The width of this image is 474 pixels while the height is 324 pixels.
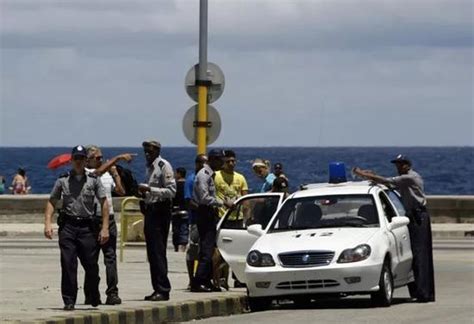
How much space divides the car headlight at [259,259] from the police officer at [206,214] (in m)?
0.87

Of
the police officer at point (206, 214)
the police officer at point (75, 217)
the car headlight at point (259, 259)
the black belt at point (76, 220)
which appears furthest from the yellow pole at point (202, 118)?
the black belt at point (76, 220)

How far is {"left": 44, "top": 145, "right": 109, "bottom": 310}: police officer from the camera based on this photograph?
18.8m

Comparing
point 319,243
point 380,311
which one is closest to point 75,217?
point 319,243

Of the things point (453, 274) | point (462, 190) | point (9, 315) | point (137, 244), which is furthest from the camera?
point (462, 190)

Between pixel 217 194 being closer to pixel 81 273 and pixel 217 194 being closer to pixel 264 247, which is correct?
pixel 264 247

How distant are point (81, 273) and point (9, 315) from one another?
697cm

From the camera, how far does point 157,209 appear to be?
67.1 feet

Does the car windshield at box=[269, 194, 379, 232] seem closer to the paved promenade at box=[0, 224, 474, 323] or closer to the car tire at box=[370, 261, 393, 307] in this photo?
the car tire at box=[370, 261, 393, 307]

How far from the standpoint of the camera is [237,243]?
22156 mm

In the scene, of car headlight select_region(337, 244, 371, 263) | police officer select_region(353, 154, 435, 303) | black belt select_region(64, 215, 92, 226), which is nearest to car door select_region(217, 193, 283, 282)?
police officer select_region(353, 154, 435, 303)

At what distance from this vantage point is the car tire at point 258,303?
2119 cm

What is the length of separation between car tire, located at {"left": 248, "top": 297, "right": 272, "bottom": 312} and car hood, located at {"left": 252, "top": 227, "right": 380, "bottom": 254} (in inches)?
23.6

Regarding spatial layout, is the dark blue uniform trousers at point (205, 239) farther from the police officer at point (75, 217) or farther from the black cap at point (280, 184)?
the black cap at point (280, 184)

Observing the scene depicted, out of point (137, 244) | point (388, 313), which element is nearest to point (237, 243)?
point (388, 313)
